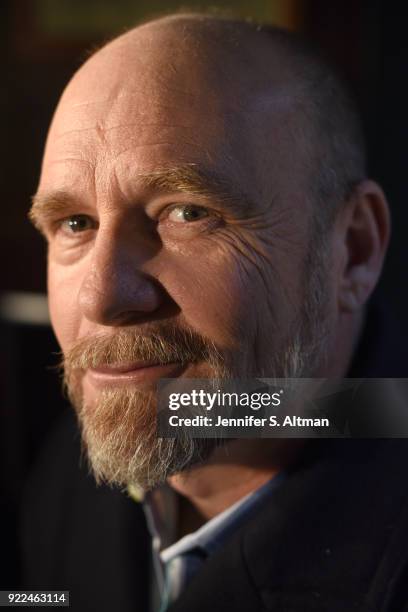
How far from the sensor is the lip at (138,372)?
2.56 feet

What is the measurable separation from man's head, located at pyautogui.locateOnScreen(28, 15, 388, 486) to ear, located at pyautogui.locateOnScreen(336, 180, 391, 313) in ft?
0.11

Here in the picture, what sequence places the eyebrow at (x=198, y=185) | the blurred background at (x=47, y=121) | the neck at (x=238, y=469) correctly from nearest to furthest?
the eyebrow at (x=198, y=185), the neck at (x=238, y=469), the blurred background at (x=47, y=121)

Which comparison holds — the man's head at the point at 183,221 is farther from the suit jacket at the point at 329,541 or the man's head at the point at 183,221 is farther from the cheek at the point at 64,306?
the suit jacket at the point at 329,541

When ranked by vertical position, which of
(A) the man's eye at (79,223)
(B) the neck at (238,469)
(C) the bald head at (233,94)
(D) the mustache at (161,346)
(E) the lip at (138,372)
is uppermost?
(C) the bald head at (233,94)

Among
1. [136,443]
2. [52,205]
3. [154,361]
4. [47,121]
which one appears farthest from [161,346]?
[47,121]

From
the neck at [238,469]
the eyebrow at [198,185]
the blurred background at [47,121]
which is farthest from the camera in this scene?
the blurred background at [47,121]

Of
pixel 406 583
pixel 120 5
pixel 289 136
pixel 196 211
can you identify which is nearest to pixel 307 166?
pixel 289 136

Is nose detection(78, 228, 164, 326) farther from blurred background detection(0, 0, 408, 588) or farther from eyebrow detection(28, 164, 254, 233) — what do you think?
blurred background detection(0, 0, 408, 588)

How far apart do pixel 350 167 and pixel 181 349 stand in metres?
0.39

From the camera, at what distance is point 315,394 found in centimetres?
83

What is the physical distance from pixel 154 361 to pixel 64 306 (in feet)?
0.57

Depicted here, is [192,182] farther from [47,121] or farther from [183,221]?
[47,121]

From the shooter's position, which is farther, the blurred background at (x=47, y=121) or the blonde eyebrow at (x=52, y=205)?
the blurred background at (x=47, y=121)

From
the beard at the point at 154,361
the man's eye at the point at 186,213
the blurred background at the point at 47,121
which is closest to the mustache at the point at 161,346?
the beard at the point at 154,361
